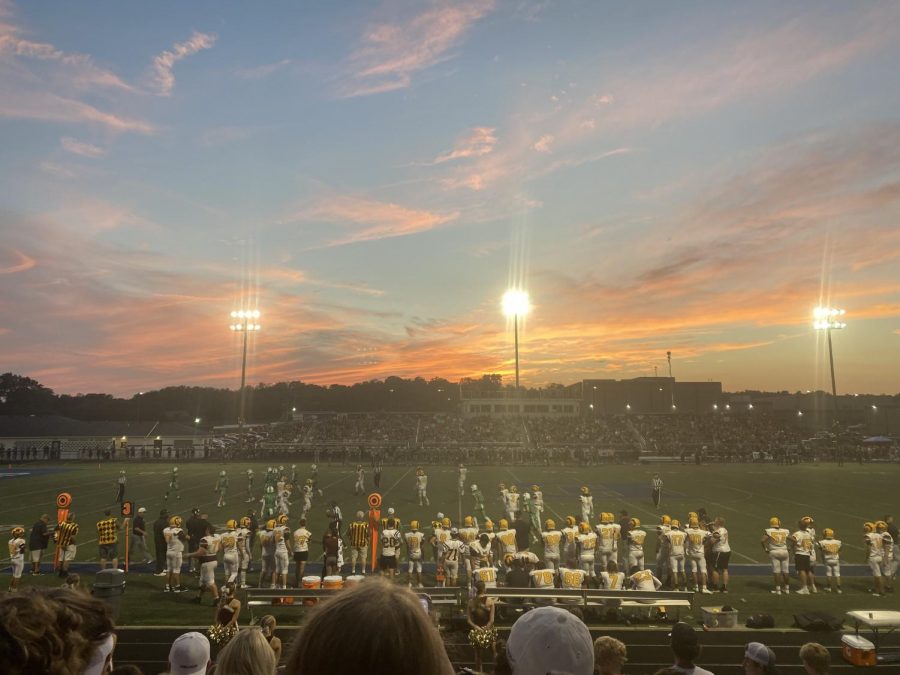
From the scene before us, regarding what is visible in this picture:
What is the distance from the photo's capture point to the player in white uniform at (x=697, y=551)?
15.1m

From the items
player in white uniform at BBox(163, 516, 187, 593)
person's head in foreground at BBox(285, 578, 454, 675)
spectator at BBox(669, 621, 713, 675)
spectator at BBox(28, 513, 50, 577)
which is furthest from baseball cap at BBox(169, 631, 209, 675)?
spectator at BBox(28, 513, 50, 577)

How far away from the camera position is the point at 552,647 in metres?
2.32

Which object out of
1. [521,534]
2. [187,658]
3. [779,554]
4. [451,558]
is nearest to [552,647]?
[187,658]

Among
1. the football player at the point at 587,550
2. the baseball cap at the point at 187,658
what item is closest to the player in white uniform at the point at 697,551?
the football player at the point at 587,550

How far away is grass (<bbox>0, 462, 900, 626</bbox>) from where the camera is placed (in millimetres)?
14430

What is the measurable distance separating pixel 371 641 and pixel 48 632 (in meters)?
1.23

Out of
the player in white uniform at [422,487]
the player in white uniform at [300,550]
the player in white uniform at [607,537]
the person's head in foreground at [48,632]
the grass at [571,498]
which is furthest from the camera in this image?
the player in white uniform at [422,487]

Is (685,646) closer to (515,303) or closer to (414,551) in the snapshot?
(414,551)

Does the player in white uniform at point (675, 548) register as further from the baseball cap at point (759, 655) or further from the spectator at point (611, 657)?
the spectator at point (611, 657)

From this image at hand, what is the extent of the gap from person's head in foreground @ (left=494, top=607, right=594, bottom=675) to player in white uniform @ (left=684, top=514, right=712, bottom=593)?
14.6 m

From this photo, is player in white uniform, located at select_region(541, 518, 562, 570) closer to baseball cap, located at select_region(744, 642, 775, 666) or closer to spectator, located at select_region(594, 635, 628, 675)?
baseball cap, located at select_region(744, 642, 775, 666)

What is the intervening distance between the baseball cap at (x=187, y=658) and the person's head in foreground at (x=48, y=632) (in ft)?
9.71

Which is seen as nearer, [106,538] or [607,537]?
[607,537]

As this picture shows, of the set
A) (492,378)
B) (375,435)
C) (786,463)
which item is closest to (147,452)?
(375,435)
